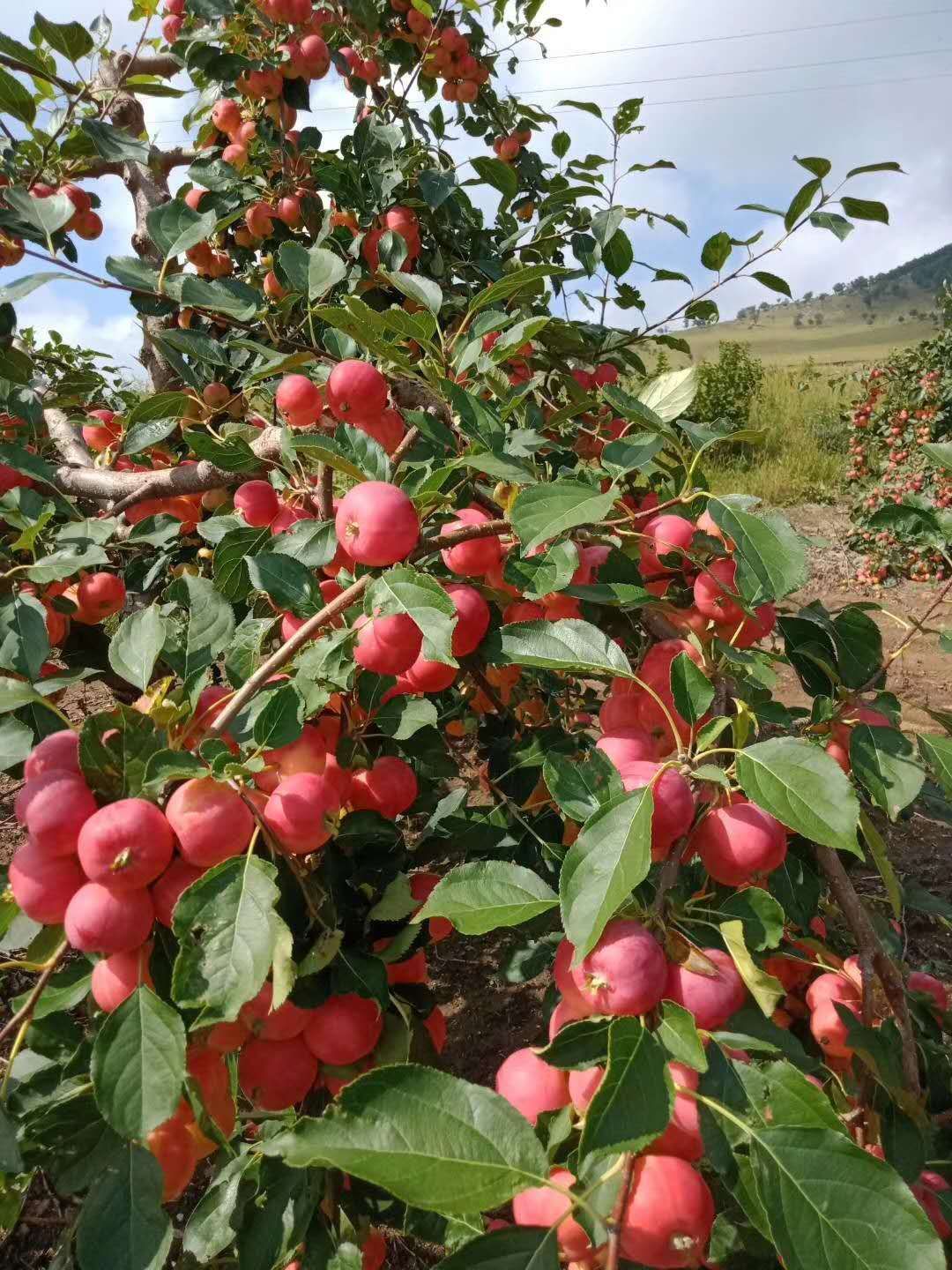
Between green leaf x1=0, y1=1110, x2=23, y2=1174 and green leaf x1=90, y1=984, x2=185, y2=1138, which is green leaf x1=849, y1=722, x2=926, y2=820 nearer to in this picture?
A: green leaf x1=90, y1=984, x2=185, y2=1138

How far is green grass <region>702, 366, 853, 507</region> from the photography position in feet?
26.7

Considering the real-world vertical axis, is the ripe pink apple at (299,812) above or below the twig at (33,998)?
above

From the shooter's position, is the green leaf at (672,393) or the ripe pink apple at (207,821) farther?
the green leaf at (672,393)

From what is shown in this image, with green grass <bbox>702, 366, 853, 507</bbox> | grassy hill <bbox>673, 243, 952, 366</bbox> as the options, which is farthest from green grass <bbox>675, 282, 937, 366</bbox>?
green grass <bbox>702, 366, 853, 507</bbox>

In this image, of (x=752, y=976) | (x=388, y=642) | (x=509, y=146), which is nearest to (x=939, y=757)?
(x=752, y=976)

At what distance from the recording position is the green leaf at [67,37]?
4.10ft

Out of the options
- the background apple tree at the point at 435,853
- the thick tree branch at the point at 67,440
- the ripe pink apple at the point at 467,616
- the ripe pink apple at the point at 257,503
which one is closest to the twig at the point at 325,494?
the background apple tree at the point at 435,853

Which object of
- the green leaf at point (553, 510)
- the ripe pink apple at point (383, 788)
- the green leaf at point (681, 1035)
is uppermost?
the green leaf at point (553, 510)

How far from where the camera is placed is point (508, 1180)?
18.0 inches

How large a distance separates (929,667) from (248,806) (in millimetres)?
4435

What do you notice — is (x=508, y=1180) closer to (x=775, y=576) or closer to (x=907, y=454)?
(x=775, y=576)

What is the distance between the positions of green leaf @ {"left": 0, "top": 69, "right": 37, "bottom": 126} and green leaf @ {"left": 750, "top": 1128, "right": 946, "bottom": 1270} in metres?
1.53

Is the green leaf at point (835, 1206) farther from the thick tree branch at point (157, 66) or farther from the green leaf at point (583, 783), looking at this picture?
the thick tree branch at point (157, 66)

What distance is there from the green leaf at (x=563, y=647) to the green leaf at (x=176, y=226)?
71 centimetres
